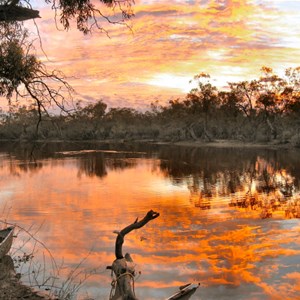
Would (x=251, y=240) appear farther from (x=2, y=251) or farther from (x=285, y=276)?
(x=2, y=251)

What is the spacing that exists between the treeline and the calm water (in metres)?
17.3

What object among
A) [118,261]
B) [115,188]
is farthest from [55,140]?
[118,261]

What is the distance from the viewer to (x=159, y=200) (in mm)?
15711

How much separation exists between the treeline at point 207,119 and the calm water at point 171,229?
17.3 m

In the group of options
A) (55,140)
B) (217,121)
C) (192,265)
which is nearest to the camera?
(192,265)

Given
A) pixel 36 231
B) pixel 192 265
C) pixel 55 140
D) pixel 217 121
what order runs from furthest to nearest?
pixel 55 140 < pixel 217 121 < pixel 36 231 < pixel 192 265

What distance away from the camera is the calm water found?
7.42 m

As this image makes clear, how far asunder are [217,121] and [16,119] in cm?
4157

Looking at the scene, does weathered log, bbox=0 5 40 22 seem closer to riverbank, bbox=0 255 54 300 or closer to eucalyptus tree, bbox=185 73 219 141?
riverbank, bbox=0 255 54 300

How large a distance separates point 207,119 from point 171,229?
52850 millimetres

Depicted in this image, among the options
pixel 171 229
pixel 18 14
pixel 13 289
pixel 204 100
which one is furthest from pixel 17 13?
pixel 204 100

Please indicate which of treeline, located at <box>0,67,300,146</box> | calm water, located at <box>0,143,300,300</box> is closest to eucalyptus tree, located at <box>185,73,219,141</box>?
treeline, located at <box>0,67,300,146</box>

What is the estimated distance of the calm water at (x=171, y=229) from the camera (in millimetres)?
7418

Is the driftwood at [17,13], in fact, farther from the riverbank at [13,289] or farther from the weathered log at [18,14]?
the riverbank at [13,289]
